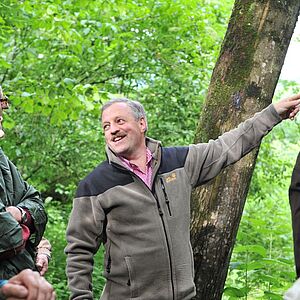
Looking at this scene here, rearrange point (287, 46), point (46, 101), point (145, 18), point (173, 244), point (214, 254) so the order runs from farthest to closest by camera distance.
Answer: point (145, 18), point (46, 101), point (287, 46), point (214, 254), point (173, 244)

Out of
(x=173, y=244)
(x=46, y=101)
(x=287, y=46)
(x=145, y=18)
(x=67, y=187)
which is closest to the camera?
(x=173, y=244)

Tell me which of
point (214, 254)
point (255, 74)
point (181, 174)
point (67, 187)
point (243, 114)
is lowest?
point (67, 187)

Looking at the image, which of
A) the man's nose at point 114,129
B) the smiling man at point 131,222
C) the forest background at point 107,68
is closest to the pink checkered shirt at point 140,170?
the smiling man at point 131,222

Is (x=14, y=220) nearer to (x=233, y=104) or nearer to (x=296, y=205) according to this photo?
(x=296, y=205)

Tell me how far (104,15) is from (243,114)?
4993 mm

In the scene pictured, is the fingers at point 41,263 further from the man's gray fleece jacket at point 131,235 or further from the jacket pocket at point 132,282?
the jacket pocket at point 132,282

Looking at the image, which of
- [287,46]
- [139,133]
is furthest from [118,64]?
[139,133]

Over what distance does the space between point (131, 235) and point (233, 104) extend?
1210 millimetres

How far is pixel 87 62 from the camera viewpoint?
842cm

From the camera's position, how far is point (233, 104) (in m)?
3.82

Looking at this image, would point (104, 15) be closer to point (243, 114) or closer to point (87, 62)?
point (87, 62)

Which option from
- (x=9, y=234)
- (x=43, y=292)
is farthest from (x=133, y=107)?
(x=43, y=292)

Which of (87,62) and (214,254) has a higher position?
(87,62)

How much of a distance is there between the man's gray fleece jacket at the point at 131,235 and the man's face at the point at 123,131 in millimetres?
63
